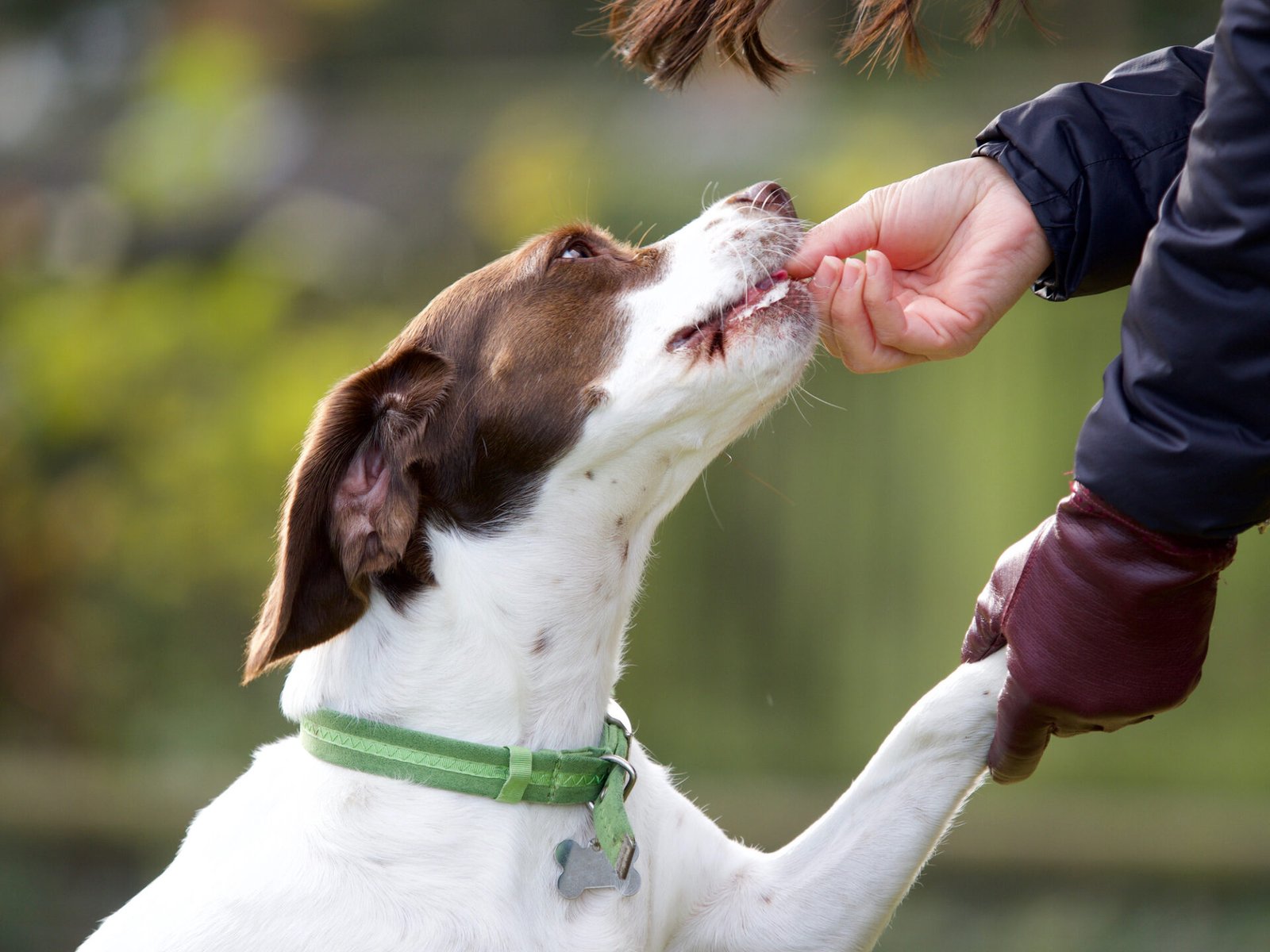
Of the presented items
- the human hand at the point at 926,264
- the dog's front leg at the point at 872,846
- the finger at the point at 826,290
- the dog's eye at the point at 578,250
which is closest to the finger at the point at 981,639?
the dog's front leg at the point at 872,846

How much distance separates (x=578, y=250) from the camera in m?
2.92

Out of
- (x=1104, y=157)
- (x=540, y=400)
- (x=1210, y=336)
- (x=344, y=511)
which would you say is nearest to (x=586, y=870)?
(x=344, y=511)

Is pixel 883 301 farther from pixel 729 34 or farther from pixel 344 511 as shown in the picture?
pixel 344 511

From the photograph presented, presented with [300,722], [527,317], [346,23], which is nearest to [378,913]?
[300,722]

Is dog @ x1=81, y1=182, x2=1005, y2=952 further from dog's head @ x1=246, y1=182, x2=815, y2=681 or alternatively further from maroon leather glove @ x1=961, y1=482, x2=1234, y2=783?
maroon leather glove @ x1=961, y1=482, x2=1234, y2=783

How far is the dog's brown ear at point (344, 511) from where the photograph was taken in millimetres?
2441

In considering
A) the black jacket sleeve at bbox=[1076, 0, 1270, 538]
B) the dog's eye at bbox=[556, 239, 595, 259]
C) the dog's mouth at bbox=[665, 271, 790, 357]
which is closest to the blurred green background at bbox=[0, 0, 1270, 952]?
the dog's eye at bbox=[556, 239, 595, 259]

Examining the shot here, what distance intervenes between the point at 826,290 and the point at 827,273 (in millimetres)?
34

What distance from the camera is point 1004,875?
5930 millimetres

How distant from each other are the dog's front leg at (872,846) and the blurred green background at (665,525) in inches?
114

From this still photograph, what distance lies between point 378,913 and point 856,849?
0.90 meters

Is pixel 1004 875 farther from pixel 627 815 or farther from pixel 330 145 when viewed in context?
pixel 330 145

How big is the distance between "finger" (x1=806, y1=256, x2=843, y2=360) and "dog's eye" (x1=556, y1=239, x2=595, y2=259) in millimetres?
510

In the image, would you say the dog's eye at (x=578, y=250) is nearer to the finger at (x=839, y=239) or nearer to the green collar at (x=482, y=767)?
the finger at (x=839, y=239)
